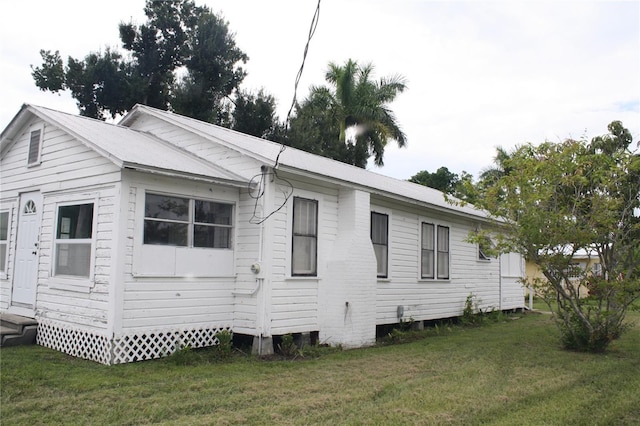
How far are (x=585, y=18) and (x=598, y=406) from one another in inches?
218

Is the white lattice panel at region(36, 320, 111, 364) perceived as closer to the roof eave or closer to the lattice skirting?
the lattice skirting

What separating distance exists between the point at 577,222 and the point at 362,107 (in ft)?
74.8

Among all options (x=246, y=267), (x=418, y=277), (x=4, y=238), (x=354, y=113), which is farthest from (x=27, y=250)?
(x=354, y=113)

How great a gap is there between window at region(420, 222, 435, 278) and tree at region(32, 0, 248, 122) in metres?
15.8

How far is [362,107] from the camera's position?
3148cm

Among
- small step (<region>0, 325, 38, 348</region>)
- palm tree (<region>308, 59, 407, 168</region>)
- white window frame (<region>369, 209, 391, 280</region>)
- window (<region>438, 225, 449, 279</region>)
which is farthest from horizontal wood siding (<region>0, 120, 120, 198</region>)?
palm tree (<region>308, 59, 407, 168</region>)

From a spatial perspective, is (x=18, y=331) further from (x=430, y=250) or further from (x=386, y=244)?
(x=430, y=250)

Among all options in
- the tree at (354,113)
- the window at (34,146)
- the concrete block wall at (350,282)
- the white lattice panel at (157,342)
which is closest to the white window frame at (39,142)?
the window at (34,146)

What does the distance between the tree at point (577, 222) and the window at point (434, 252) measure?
351 centimetres

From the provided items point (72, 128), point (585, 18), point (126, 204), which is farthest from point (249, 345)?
point (585, 18)

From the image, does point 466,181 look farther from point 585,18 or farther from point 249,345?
point 249,345

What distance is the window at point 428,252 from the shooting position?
1380 cm

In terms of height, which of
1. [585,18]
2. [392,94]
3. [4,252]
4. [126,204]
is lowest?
[4,252]

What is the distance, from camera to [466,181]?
10.6 meters
